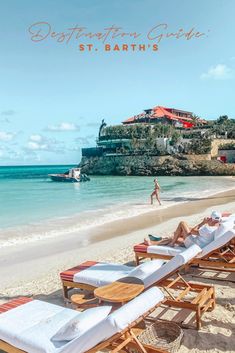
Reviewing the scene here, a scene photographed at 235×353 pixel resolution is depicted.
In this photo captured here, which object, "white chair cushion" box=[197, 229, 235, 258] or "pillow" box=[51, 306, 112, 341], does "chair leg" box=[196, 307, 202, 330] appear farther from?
"white chair cushion" box=[197, 229, 235, 258]

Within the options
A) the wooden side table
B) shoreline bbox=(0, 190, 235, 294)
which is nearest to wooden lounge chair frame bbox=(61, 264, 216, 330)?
the wooden side table

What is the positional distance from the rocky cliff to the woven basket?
180ft

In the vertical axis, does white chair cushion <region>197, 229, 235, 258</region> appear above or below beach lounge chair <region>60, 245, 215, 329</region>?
above

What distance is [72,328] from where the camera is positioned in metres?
3.42

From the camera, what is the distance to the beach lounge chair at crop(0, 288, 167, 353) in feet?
10.5

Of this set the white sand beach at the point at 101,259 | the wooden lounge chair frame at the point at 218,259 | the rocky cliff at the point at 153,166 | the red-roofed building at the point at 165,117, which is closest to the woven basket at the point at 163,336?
the white sand beach at the point at 101,259

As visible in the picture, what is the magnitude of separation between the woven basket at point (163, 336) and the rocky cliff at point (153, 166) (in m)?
54.9

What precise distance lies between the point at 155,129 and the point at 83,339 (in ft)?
240

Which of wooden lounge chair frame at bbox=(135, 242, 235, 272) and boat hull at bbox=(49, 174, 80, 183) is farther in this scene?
boat hull at bbox=(49, 174, 80, 183)

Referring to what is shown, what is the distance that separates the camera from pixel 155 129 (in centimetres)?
7488

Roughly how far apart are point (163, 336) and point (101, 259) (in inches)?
186

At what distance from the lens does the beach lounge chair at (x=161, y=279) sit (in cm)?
474

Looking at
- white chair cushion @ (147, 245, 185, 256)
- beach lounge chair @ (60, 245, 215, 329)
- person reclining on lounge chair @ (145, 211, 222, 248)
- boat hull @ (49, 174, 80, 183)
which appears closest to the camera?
beach lounge chair @ (60, 245, 215, 329)

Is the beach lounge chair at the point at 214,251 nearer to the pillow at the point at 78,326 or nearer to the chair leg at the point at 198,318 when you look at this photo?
the chair leg at the point at 198,318
